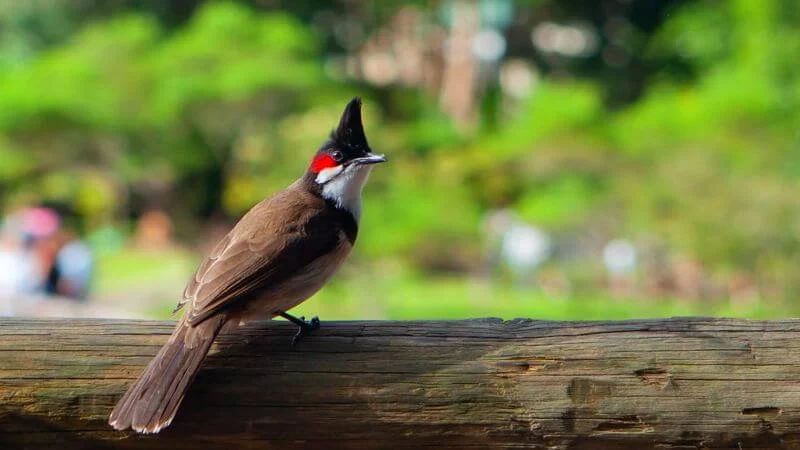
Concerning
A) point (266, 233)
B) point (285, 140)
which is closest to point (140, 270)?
point (285, 140)

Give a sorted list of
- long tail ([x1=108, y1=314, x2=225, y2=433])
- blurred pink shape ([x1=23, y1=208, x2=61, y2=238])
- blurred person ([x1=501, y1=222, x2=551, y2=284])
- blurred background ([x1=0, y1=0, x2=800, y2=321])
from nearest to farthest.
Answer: long tail ([x1=108, y1=314, x2=225, y2=433]), blurred pink shape ([x1=23, y1=208, x2=61, y2=238]), blurred background ([x1=0, y1=0, x2=800, y2=321]), blurred person ([x1=501, y1=222, x2=551, y2=284])

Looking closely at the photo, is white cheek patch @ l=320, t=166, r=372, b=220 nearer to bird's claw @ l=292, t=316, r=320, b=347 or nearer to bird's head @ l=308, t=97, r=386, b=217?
bird's head @ l=308, t=97, r=386, b=217

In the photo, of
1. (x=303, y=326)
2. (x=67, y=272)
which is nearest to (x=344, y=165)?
(x=303, y=326)

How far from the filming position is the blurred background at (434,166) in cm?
1605

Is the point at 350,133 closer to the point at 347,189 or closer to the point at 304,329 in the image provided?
the point at 347,189

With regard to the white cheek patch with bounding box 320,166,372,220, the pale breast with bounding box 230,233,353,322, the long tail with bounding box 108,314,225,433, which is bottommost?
the long tail with bounding box 108,314,225,433

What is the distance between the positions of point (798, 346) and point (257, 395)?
3.51 feet

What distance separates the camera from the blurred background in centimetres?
1605

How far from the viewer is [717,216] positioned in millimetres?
15469

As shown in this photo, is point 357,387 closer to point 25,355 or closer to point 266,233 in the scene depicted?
point 25,355

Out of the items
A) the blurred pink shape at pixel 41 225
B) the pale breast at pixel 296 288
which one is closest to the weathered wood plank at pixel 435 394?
the pale breast at pixel 296 288

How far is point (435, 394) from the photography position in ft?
7.80

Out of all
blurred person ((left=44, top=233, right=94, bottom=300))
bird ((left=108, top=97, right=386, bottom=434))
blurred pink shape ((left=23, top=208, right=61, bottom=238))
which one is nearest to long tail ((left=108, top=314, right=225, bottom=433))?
bird ((left=108, top=97, right=386, bottom=434))

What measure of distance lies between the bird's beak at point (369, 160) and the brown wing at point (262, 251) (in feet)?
0.58
